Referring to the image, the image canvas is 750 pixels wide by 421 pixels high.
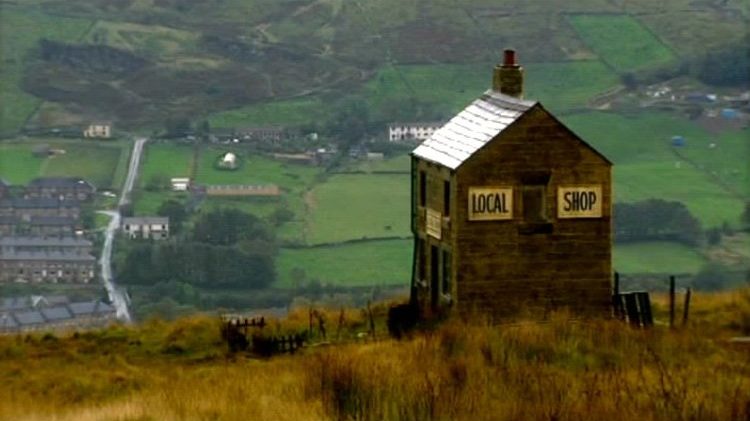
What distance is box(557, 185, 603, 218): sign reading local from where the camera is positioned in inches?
830

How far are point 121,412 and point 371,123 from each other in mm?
83541

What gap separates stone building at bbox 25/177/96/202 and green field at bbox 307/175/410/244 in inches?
373

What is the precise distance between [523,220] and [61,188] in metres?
58.2

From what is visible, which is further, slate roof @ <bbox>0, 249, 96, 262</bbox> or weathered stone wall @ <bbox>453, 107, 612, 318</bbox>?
slate roof @ <bbox>0, 249, 96, 262</bbox>

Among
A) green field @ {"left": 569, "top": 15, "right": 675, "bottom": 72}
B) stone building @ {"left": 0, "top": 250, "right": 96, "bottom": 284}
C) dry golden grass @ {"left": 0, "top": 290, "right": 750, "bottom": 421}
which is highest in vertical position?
green field @ {"left": 569, "top": 15, "right": 675, "bottom": 72}

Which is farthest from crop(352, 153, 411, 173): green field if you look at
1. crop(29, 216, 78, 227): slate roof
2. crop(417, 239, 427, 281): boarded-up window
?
crop(417, 239, 427, 281): boarded-up window

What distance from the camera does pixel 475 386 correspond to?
44.0 feet

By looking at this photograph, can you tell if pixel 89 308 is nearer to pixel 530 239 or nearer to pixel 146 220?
pixel 146 220

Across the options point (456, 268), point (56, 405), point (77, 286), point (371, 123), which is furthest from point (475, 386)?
point (371, 123)

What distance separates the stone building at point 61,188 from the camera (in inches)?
2977

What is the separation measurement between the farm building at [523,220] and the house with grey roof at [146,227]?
49.6 meters

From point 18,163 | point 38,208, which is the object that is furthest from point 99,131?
point 38,208

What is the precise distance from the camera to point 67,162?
284ft

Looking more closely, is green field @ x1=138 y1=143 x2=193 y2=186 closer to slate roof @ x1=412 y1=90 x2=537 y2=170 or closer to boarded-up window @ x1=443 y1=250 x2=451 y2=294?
slate roof @ x1=412 y1=90 x2=537 y2=170
